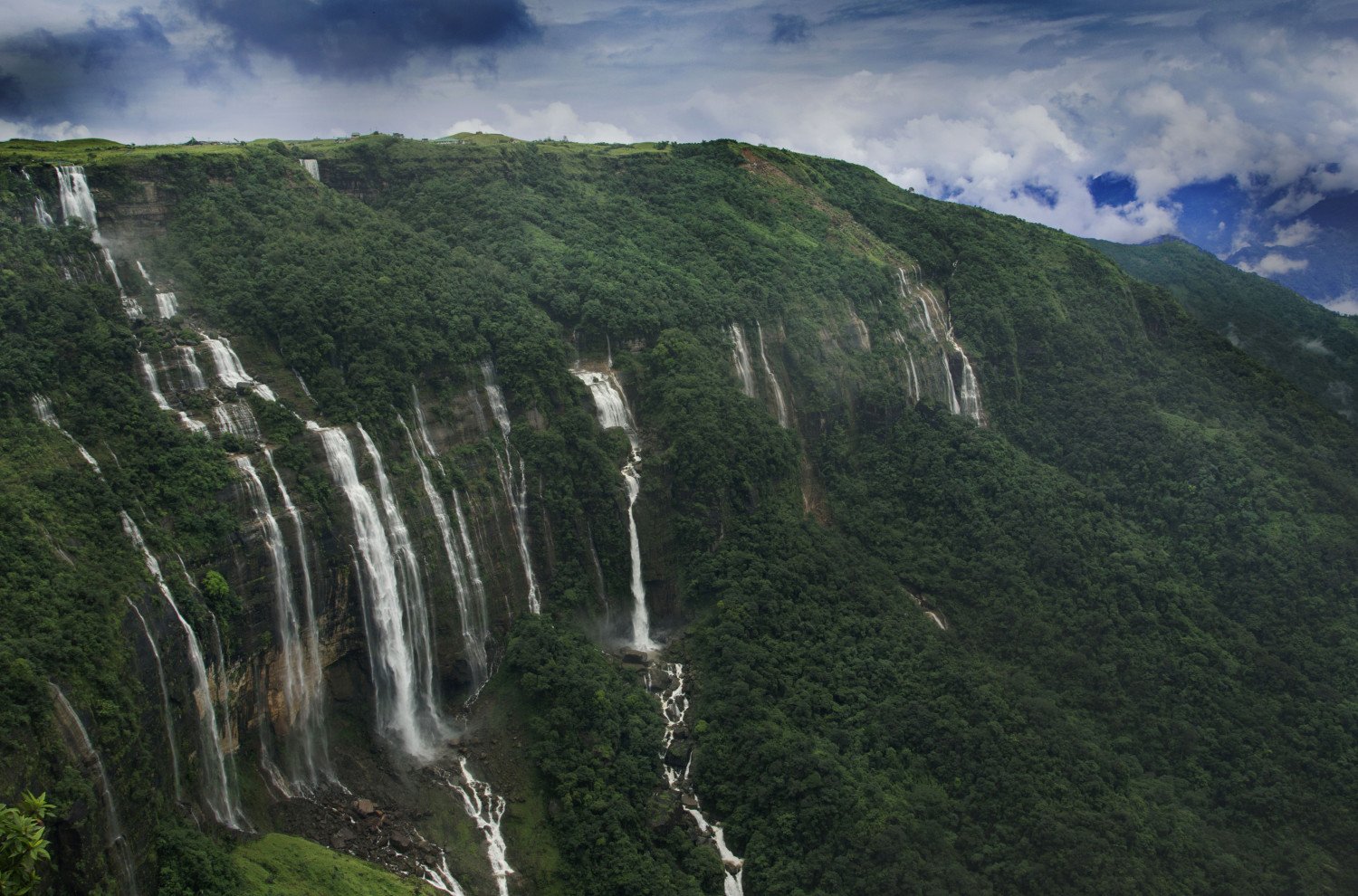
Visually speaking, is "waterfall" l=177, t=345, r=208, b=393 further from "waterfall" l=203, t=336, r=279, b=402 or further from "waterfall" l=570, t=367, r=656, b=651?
"waterfall" l=570, t=367, r=656, b=651

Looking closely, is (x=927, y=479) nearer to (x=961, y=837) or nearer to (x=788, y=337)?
(x=788, y=337)

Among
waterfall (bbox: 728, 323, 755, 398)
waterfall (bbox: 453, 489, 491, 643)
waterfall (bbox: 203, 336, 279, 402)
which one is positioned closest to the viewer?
waterfall (bbox: 203, 336, 279, 402)

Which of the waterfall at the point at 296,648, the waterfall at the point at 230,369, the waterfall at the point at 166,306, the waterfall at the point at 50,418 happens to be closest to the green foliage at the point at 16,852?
the waterfall at the point at 296,648

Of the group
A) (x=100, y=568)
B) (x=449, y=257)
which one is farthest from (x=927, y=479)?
(x=100, y=568)

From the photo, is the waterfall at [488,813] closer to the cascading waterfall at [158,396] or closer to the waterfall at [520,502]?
the waterfall at [520,502]

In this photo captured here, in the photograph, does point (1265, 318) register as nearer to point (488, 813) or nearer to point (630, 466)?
point (630, 466)

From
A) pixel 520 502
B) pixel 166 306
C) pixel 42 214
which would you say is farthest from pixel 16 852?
pixel 42 214

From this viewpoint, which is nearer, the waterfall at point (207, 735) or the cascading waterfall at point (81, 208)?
the waterfall at point (207, 735)

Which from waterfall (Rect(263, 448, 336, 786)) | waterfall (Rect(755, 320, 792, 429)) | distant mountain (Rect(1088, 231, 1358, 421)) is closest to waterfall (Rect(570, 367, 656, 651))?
waterfall (Rect(755, 320, 792, 429))
